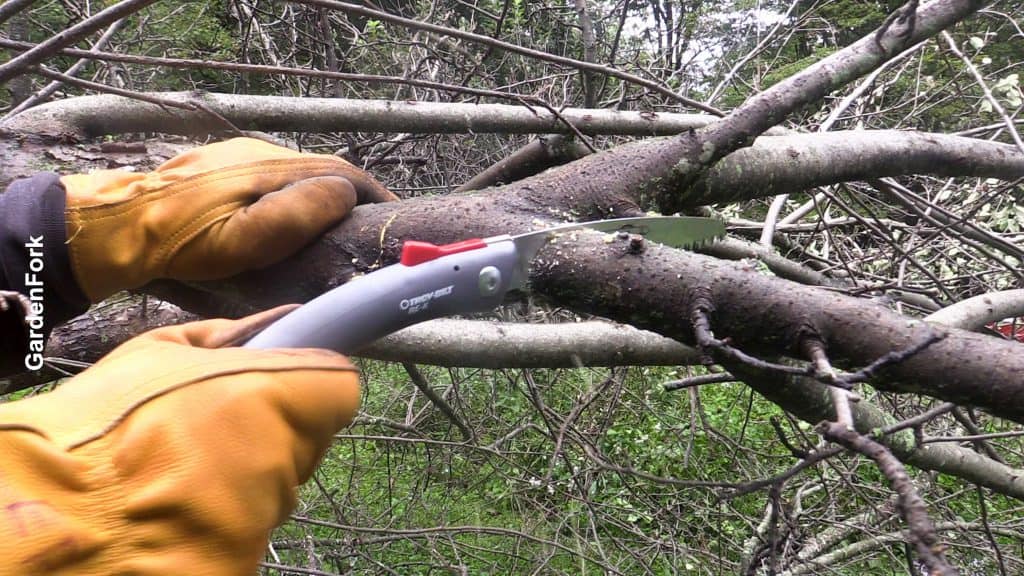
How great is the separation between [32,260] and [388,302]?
1.77ft

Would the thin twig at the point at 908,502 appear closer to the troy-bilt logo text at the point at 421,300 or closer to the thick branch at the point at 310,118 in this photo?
the troy-bilt logo text at the point at 421,300

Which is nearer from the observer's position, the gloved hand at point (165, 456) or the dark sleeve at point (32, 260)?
the gloved hand at point (165, 456)

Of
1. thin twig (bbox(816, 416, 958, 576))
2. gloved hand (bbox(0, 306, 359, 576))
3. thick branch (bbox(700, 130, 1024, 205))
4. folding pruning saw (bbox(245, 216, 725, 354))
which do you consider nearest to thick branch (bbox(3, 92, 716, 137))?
thick branch (bbox(700, 130, 1024, 205))

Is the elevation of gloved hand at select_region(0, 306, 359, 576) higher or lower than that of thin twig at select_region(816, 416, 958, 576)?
lower

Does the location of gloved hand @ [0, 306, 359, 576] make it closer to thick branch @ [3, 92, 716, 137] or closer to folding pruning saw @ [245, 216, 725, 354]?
folding pruning saw @ [245, 216, 725, 354]

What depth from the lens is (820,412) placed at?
1111 mm

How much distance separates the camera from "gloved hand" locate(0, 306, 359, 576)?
1.60 ft

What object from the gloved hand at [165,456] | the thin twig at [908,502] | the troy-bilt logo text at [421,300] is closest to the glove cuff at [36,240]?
the gloved hand at [165,456]

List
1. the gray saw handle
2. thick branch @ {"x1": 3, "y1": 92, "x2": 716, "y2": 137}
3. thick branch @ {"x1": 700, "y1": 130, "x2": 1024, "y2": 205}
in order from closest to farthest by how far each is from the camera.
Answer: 1. the gray saw handle
2. thick branch @ {"x1": 700, "y1": 130, "x2": 1024, "y2": 205}
3. thick branch @ {"x1": 3, "y1": 92, "x2": 716, "y2": 137}

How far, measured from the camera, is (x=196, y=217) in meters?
0.85

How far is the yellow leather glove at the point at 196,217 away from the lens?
849mm

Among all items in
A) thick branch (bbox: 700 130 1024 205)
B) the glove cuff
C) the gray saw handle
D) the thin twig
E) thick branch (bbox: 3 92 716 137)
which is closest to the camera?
the thin twig

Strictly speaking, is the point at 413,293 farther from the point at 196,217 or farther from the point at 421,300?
the point at 196,217

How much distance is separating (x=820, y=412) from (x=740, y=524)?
88.9 inches
